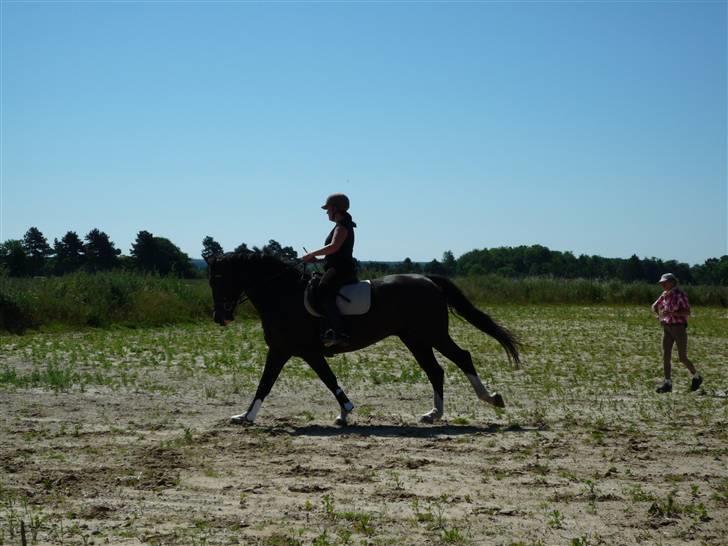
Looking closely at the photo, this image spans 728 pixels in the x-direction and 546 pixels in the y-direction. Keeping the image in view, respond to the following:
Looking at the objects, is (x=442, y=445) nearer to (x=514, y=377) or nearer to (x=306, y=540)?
(x=306, y=540)

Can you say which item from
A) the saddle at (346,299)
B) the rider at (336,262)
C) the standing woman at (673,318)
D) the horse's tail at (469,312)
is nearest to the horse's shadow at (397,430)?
the rider at (336,262)

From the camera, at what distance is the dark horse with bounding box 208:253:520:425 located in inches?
A: 438

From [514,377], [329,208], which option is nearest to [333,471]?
[329,208]

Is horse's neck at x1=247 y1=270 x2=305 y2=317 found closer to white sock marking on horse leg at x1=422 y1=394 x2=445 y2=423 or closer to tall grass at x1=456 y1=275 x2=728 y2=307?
white sock marking on horse leg at x1=422 y1=394 x2=445 y2=423

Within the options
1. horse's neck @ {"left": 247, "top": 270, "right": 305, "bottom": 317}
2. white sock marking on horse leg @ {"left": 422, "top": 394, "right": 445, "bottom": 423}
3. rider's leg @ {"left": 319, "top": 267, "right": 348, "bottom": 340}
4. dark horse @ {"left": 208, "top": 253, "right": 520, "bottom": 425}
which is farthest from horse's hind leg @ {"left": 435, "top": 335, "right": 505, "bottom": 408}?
horse's neck @ {"left": 247, "top": 270, "right": 305, "bottom": 317}

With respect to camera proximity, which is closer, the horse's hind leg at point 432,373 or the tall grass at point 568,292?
the horse's hind leg at point 432,373

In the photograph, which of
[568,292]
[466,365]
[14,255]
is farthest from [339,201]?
[568,292]

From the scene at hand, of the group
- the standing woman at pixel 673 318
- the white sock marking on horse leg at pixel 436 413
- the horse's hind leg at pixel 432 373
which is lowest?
the white sock marking on horse leg at pixel 436 413

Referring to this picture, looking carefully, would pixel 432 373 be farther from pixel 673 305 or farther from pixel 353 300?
pixel 673 305

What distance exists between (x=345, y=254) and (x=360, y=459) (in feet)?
10.2

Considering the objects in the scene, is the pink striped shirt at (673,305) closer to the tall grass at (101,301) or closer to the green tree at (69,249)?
the tall grass at (101,301)

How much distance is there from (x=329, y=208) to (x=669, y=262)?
7687cm

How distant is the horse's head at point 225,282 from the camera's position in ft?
36.8

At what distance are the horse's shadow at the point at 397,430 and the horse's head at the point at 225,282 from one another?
179 cm
